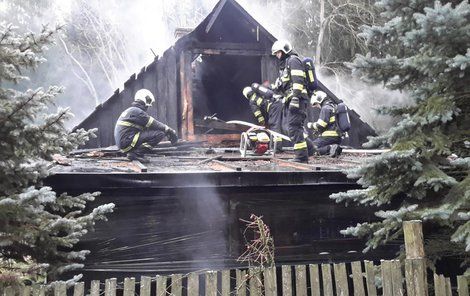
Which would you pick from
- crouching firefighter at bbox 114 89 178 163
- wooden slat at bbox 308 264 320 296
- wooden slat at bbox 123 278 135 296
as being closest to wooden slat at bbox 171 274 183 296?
wooden slat at bbox 123 278 135 296

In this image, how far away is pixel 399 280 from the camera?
3.95 meters

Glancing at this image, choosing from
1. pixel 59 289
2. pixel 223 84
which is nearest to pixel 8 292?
pixel 59 289

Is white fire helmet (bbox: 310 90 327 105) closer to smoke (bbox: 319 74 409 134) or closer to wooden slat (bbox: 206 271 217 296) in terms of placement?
wooden slat (bbox: 206 271 217 296)

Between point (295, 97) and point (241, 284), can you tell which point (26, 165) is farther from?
point (295, 97)

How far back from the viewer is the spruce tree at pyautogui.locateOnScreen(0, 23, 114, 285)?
360cm

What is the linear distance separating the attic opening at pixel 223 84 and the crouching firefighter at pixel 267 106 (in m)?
3.09

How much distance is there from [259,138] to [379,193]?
16.1 feet

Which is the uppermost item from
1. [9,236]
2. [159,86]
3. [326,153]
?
[159,86]

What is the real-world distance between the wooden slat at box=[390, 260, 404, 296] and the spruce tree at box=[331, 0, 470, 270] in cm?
73

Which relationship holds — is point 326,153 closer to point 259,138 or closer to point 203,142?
point 259,138

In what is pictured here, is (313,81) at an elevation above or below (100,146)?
above

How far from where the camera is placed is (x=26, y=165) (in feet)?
12.5

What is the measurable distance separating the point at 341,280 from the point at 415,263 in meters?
0.62

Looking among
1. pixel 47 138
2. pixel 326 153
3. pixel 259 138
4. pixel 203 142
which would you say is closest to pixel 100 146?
pixel 203 142
